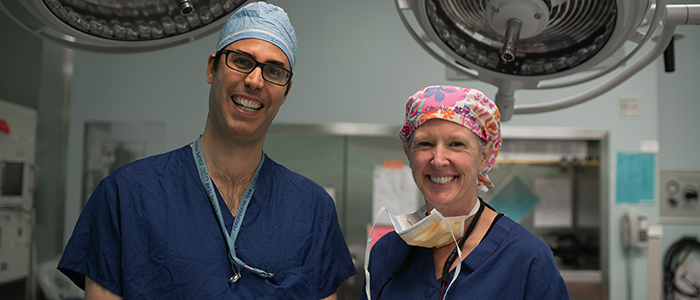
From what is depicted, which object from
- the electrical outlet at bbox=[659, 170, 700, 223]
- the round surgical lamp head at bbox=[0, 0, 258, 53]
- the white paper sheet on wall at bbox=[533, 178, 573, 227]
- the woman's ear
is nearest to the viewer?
the round surgical lamp head at bbox=[0, 0, 258, 53]

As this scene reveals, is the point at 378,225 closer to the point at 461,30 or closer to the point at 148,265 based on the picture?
the point at 148,265

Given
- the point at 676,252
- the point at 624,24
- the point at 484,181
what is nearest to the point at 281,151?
the point at 484,181

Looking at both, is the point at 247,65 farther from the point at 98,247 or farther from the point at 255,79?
the point at 98,247

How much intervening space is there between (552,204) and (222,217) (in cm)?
272

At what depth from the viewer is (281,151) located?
9.97 feet

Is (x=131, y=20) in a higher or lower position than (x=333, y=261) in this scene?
higher

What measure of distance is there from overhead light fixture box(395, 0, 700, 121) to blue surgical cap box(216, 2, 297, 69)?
35 centimetres

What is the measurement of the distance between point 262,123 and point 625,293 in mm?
3060

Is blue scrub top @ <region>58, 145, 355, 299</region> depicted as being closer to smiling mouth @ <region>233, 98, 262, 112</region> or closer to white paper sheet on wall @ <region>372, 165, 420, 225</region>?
smiling mouth @ <region>233, 98, 262, 112</region>

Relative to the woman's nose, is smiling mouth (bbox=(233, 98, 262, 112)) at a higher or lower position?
higher

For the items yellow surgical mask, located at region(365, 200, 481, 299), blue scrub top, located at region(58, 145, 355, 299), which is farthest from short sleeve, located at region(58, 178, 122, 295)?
yellow surgical mask, located at region(365, 200, 481, 299)

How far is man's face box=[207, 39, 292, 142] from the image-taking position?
1.05 meters

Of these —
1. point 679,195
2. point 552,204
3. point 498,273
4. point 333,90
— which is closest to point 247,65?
point 498,273

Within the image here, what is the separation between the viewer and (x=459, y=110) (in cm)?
103
